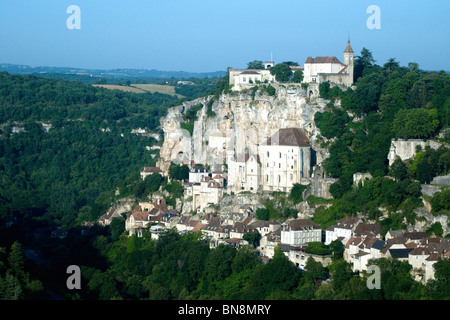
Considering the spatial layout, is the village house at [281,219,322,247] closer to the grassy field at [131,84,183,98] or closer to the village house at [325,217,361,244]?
the village house at [325,217,361,244]

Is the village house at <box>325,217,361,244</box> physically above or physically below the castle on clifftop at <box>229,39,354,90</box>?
below

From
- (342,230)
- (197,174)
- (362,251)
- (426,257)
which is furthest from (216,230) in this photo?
(426,257)

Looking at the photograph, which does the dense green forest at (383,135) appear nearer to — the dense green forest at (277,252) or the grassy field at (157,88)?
the dense green forest at (277,252)

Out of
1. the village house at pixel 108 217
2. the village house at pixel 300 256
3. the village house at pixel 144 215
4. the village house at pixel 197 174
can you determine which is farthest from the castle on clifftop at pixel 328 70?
the village house at pixel 300 256

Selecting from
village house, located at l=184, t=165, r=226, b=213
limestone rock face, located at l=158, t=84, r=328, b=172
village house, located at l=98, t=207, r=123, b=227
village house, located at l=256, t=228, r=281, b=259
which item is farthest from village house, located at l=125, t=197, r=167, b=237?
village house, located at l=256, t=228, r=281, b=259

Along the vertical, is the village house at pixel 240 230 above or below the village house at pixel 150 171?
below
